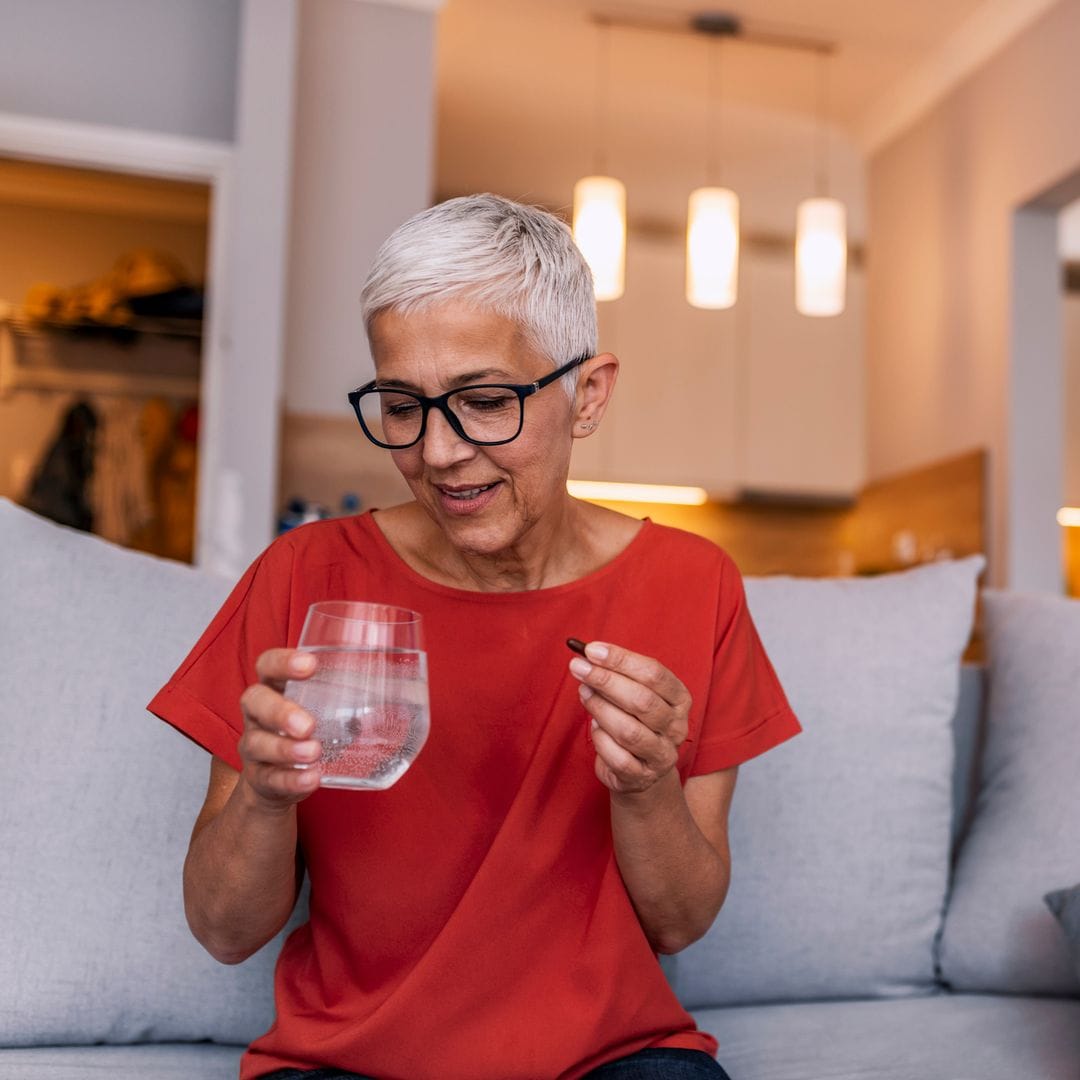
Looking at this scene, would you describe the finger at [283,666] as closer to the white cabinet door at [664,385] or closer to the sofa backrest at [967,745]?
the sofa backrest at [967,745]

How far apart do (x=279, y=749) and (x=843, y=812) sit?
96 centimetres

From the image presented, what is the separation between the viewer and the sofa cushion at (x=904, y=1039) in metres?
1.32

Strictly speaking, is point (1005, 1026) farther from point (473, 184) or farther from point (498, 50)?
point (473, 184)

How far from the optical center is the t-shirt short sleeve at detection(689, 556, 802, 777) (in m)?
1.21

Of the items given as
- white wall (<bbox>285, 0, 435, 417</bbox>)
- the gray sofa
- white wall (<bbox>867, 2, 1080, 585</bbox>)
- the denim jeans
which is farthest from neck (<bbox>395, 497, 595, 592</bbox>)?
white wall (<bbox>867, 2, 1080, 585</bbox>)

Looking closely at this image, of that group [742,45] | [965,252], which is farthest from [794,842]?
[742,45]

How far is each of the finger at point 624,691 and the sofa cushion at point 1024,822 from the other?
2.79 feet

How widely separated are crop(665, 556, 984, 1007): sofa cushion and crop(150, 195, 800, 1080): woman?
302 millimetres

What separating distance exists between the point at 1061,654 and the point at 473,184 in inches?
183

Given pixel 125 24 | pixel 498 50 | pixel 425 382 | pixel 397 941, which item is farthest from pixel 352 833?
pixel 498 50

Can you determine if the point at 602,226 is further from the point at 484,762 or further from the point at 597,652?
the point at 597,652

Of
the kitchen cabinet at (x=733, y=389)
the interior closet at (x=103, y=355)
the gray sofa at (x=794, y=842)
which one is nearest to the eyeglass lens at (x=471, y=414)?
the gray sofa at (x=794, y=842)

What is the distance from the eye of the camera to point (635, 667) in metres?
0.92

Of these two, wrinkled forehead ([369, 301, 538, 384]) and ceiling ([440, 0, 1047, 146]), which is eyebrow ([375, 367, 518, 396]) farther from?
ceiling ([440, 0, 1047, 146])
